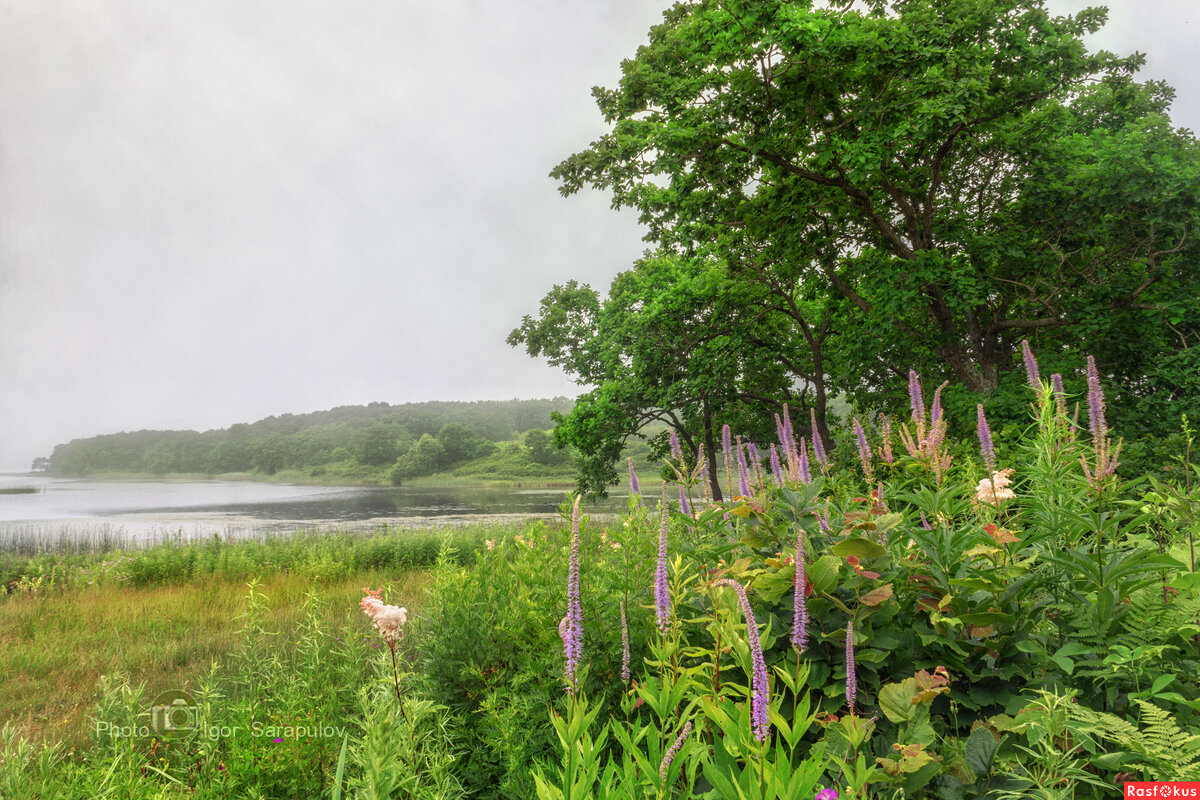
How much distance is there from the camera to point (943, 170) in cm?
1124

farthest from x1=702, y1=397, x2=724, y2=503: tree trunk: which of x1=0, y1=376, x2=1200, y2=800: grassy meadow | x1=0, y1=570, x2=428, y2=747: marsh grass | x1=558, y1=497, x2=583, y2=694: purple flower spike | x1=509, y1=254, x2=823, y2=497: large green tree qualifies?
x1=558, y1=497, x2=583, y2=694: purple flower spike

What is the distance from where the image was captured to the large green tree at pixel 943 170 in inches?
345

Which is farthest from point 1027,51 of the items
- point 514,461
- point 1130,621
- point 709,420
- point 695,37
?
point 514,461

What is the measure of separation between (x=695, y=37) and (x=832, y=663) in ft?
35.6

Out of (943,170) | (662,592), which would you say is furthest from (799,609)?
(943,170)

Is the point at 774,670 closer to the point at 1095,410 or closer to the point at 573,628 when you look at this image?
the point at 573,628

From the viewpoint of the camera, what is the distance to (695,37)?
30.4 feet

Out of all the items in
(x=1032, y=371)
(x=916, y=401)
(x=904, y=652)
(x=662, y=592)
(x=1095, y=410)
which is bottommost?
(x=904, y=652)

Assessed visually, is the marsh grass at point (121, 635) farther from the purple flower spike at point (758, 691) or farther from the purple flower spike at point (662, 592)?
the purple flower spike at point (758, 691)

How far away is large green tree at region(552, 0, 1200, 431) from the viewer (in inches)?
345

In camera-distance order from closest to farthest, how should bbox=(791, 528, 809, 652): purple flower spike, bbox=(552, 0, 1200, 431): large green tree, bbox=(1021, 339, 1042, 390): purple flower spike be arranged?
bbox=(791, 528, 809, 652): purple flower spike
bbox=(1021, 339, 1042, 390): purple flower spike
bbox=(552, 0, 1200, 431): large green tree

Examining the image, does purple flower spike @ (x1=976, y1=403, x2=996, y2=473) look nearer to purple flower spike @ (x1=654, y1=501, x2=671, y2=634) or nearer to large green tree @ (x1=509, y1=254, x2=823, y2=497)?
purple flower spike @ (x1=654, y1=501, x2=671, y2=634)

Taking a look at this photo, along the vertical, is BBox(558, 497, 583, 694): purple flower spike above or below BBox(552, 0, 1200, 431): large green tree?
below

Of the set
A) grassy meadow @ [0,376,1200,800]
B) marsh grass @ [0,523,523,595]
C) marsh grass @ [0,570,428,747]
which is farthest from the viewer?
marsh grass @ [0,523,523,595]
